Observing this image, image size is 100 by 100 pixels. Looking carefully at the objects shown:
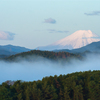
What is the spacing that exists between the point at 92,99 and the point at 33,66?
81619 millimetres

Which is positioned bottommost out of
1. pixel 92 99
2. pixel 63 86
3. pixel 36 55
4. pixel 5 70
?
pixel 92 99

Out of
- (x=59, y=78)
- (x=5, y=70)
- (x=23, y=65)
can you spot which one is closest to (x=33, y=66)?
(x=23, y=65)

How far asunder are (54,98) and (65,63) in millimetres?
78764

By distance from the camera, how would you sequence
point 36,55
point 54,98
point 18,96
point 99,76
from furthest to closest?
point 36,55 < point 99,76 < point 54,98 < point 18,96

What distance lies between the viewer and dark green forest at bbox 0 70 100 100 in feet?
54.2

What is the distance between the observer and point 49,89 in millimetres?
17281

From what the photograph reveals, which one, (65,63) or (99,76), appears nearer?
(99,76)

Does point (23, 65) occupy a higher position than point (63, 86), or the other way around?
point (23, 65)

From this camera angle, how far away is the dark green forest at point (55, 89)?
16531 millimetres

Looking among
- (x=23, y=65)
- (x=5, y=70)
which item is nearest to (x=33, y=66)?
(x=23, y=65)

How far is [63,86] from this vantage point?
741 inches

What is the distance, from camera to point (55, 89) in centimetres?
1752

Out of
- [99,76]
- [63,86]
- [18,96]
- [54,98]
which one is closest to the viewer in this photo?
[18,96]

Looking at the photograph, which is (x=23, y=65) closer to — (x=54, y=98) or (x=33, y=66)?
(x=33, y=66)
